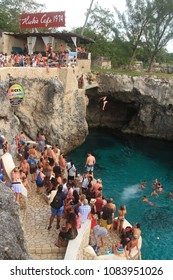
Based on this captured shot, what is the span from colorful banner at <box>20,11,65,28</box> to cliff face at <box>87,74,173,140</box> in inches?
258

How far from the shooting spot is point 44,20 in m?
30.0

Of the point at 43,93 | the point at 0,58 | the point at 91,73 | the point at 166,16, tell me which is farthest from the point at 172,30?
the point at 0,58

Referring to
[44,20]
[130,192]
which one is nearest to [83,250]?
[130,192]

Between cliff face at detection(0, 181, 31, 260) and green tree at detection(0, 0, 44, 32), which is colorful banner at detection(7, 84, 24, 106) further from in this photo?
green tree at detection(0, 0, 44, 32)

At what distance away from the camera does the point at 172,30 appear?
34188 millimetres

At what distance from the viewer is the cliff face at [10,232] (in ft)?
22.6

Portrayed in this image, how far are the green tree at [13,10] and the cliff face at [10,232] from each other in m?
36.9

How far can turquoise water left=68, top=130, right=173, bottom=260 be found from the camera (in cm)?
1647

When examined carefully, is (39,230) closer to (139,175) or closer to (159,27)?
(139,175)

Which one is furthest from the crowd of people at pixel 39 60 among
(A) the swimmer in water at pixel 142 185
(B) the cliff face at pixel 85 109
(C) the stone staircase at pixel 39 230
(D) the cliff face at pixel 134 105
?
(C) the stone staircase at pixel 39 230

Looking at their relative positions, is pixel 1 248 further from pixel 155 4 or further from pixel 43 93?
pixel 155 4

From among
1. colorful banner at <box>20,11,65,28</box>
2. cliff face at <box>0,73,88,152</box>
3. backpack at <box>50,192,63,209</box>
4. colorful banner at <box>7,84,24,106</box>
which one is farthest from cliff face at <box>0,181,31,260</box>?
colorful banner at <box>20,11,65,28</box>

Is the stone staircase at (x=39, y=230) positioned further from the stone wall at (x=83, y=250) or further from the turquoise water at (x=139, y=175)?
the turquoise water at (x=139, y=175)

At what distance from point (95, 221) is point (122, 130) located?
2509 cm
